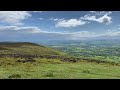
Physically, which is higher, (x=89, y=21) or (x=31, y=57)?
(x=89, y=21)

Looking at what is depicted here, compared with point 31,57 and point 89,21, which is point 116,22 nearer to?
point 89,21

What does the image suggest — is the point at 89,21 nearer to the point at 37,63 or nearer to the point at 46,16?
the point at 46,16

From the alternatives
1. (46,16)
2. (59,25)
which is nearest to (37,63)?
(46,16)

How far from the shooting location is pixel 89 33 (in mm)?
50250

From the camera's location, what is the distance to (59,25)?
46.2m

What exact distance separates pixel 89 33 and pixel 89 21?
3.03 meters
